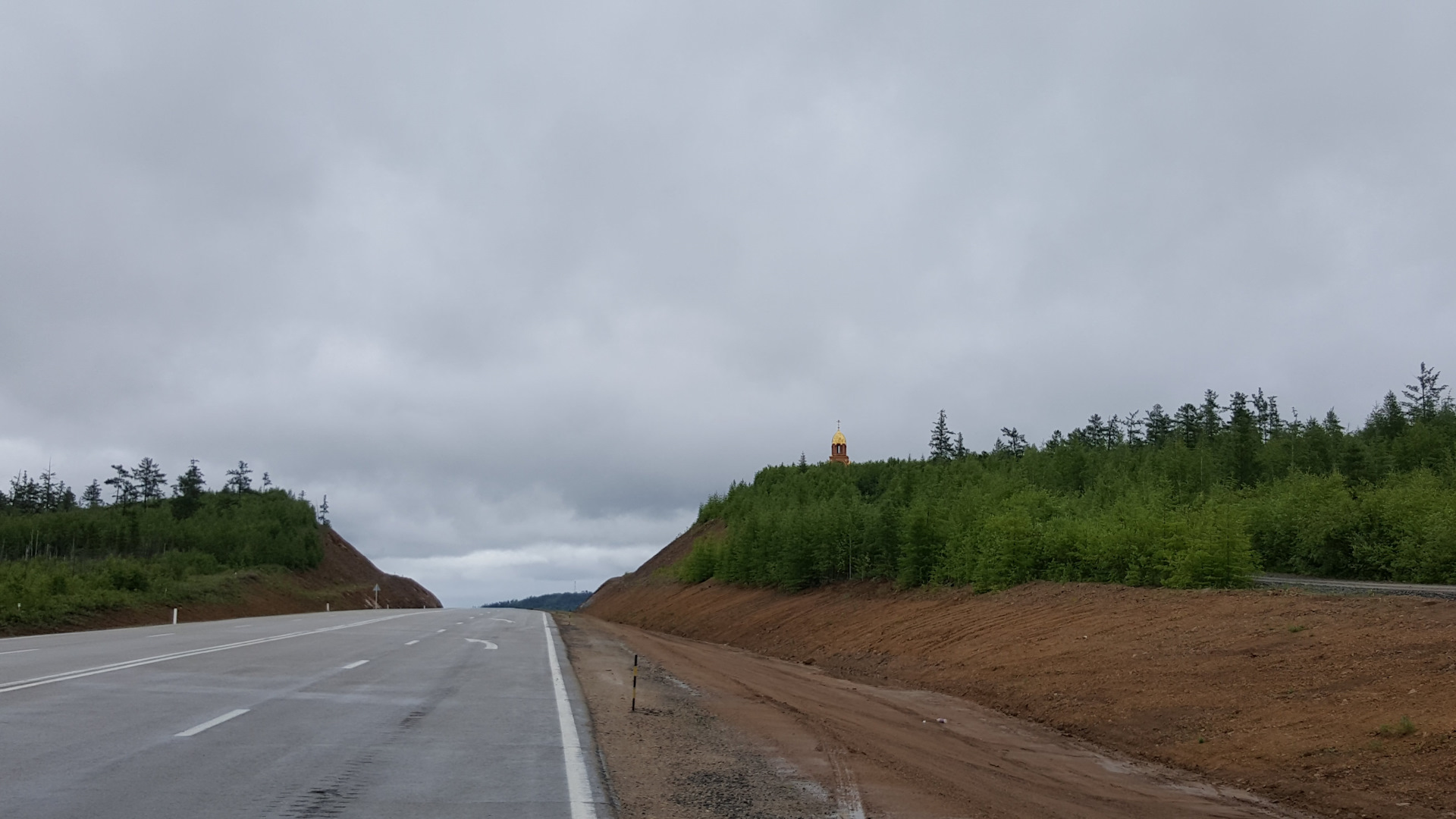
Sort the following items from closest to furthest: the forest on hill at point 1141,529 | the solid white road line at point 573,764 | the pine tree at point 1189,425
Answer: the solid white road line at point 573,764, the forest on hill at point 1141,529, the pine tree at point 1189,425

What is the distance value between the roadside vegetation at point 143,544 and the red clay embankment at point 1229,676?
127 feet

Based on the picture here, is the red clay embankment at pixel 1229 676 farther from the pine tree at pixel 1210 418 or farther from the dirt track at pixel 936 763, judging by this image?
the pine tree at pixel 1210 418

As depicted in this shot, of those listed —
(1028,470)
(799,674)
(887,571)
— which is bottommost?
(799,674)

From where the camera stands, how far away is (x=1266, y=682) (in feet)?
44.9

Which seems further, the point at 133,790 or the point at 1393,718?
the point at 1393,718

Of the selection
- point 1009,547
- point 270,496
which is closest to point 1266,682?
point 1009,547

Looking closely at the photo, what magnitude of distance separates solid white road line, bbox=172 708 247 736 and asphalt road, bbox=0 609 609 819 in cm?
4

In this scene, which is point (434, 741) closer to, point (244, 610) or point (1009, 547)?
point (1009, 547)

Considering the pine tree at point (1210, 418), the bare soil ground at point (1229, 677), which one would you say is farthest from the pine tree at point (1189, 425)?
the bare soil ground at point (1229, 677)

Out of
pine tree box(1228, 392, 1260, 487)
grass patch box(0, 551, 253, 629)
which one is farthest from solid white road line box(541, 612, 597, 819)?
pine tree box(1228, 392, 1260, 487)

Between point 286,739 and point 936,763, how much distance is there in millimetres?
7148

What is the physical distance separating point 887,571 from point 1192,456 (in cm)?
5956

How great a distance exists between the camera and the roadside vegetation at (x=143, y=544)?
49594mm

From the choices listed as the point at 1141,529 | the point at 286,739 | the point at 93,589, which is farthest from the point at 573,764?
the point at 93,589
